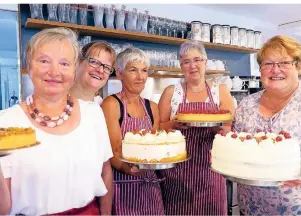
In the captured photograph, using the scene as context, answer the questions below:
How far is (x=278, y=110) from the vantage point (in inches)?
74.3

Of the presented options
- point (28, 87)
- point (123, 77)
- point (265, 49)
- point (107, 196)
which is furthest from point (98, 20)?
point (107, 196)

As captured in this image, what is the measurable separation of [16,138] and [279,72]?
4.64 feet

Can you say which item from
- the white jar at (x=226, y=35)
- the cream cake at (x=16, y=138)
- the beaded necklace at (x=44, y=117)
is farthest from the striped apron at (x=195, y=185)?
the white jar at (x=226, y=35)

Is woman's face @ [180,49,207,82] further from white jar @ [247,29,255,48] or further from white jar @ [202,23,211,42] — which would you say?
white jar @ [247,29,255,48]

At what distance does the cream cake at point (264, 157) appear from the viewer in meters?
1.59

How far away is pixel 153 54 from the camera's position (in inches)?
158

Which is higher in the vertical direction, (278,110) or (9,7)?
(9,7)

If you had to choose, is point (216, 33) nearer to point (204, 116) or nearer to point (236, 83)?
point (236, 83)

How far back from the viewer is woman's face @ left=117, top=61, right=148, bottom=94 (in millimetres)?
2084

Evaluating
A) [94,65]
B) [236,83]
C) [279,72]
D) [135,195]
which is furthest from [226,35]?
[135,195]

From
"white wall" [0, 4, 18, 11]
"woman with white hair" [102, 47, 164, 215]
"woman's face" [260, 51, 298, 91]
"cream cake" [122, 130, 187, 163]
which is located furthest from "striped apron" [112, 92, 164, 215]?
"white wall" [0, 4, 18, 11]

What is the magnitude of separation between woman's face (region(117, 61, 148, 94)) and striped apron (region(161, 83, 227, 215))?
58 centimetres

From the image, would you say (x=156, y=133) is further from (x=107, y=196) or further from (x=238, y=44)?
(x=238, y=44)

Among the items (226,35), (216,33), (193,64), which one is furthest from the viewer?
(226,35)
